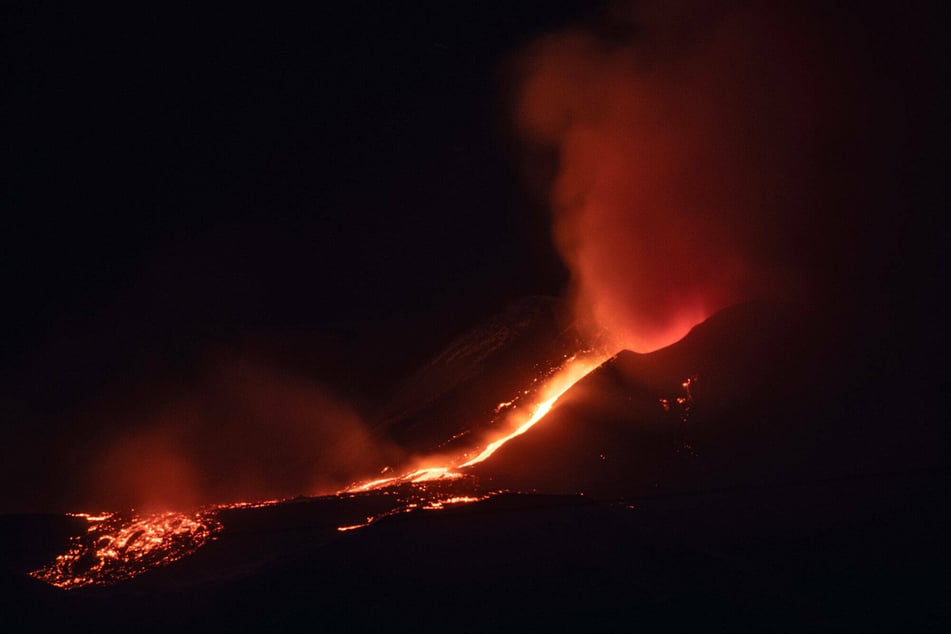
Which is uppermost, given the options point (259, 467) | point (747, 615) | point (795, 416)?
point (259, 467)

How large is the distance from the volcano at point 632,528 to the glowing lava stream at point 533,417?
23 centimetres

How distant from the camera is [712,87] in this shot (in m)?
6.98

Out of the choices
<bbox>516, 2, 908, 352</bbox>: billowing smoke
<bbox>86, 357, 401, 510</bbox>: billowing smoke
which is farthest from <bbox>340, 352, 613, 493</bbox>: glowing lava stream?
<bbox>86, 357, 401, 510</bbox>: billowing smoke

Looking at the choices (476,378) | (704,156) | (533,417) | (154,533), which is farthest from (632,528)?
(704,156)

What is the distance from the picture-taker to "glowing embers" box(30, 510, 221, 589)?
4344 mm

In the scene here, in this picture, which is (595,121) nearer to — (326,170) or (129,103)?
(326,170)

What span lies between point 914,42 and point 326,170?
658 cm

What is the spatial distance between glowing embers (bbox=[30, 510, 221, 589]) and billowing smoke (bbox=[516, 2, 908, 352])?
438 centimetres

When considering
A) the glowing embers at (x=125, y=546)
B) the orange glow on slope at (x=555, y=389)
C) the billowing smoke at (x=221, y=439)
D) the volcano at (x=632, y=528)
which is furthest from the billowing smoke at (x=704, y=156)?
the glowing embers at (x=125, y=546)

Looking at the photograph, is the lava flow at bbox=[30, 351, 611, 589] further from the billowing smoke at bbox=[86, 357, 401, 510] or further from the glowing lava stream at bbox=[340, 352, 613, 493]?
the billowing smoke at bbox=[86, 357, 401, 510]

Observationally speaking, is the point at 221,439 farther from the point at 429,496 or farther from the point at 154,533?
the point at 429,496

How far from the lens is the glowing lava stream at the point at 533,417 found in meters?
5.73

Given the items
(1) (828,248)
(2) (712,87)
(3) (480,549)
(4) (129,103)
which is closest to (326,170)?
(4) (129,103)

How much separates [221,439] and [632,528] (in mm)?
6516
